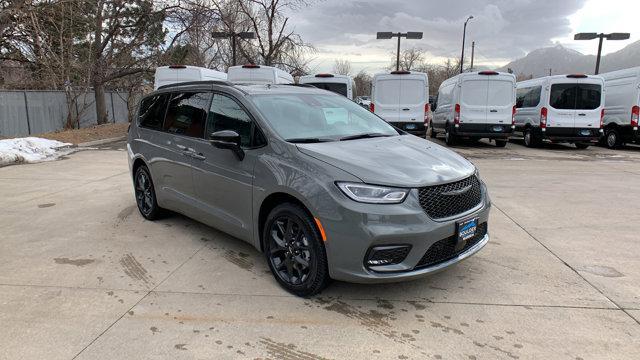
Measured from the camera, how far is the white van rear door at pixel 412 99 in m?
15.4

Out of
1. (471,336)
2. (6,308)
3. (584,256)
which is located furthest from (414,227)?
(6,308)

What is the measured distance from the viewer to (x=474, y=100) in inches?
597

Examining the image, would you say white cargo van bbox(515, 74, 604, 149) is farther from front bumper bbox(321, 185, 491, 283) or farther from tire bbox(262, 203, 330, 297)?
tire bbox(262, 203, 330, 297)

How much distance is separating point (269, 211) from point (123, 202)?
12.7ft

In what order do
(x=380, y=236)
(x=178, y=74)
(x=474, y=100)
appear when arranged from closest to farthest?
(x=380, y=236)
(x=178, y=74)
(x=474, y=100)

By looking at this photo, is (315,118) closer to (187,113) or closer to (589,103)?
(187,113)

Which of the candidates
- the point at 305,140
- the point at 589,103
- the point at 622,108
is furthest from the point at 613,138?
the point at 305,140

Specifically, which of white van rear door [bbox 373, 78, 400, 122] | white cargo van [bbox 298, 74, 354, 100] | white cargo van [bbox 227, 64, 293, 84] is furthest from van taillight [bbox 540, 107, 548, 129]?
white cargo van [bbox 227, 64, 293, 84]

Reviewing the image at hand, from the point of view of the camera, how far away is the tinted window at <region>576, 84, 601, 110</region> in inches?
595

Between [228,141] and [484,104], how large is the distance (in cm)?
1282

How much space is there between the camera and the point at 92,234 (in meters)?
5.41

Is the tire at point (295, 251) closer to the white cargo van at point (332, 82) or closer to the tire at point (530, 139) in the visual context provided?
the white cargo van at point (332, 82)

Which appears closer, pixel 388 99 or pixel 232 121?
pixel 232 121

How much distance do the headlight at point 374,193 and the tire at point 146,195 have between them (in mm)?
3270
